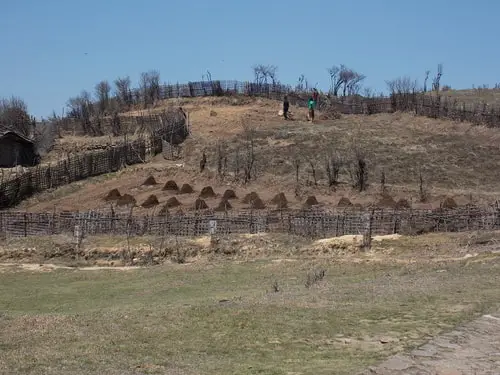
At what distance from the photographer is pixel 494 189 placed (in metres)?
38.0

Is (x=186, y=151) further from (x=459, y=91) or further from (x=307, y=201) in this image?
(x=459, y=91)

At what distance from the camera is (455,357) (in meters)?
8.05

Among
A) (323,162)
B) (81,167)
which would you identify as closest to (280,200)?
(323,162)

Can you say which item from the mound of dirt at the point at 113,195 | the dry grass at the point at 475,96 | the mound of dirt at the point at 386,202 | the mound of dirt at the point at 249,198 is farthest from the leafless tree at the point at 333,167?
the dry grass at the point at 475,96

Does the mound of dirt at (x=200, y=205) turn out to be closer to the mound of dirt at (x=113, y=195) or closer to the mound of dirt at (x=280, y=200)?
the mound of dirt at (x=280, y=200)

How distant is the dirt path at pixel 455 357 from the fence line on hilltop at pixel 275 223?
1578cm

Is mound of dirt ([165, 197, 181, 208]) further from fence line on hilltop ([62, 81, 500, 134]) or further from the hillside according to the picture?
fence line on hilltop ([62, 81, 500, 134])

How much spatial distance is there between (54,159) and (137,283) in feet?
A: 106

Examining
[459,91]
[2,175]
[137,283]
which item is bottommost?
[137,283]

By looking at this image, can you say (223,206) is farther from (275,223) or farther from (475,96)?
(475,96)

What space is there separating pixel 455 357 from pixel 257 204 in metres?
24.3

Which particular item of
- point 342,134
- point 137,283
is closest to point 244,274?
point 137,283

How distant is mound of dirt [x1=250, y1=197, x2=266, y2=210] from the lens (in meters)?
31.7

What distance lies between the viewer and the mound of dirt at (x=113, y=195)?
36.5 metres
